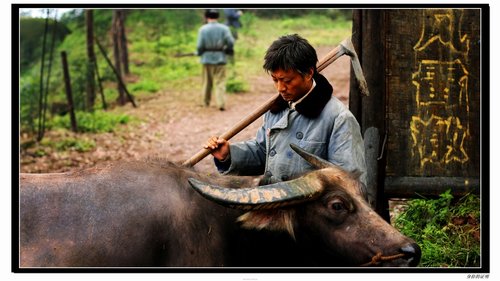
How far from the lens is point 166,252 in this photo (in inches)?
189

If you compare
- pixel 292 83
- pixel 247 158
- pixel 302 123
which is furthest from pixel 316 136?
pixel 247 158

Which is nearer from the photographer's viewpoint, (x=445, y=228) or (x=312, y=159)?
(x=312, y=159)

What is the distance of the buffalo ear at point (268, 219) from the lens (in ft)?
15.8

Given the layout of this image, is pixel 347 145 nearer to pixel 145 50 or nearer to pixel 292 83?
pixel 292 83

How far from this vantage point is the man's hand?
5461 millimetres

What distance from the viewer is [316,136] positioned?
520cm

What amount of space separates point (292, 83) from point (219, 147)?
797 mm

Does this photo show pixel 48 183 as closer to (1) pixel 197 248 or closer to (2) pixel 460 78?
(1) pixel 197 248

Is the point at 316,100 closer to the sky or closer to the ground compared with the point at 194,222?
closer to the sky

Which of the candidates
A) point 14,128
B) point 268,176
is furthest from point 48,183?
point 268,176

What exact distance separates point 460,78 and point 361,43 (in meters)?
0.95

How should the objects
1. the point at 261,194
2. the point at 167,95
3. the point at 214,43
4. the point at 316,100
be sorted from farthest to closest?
the point at 167,95 < the point at 214,43 < the point at 316,100 < the point at 261,194

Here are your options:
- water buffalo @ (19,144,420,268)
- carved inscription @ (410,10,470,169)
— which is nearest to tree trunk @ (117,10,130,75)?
carved inscription @ (410,10,470,169)

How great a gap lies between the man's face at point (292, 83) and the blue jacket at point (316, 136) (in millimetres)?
Result: 66
